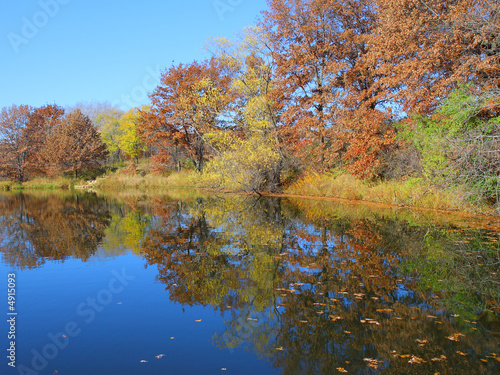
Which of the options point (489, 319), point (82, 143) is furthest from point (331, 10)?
point (82, 143)

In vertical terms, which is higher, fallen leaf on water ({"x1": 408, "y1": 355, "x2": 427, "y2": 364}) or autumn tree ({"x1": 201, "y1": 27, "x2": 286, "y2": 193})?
autumn tree ({"x1": 201, "y1": 27, "x2": 286, "y2": 193})

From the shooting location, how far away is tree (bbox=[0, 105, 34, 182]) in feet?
149

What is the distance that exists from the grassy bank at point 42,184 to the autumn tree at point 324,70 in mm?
31637

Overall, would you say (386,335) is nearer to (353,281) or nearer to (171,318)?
(353,281)

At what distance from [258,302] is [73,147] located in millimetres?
46301

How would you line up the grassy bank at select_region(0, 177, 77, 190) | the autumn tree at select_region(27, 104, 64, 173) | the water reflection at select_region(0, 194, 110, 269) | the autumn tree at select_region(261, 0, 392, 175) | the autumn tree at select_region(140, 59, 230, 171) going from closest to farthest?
the water reflection at select_region(0, 194, 110, 269), the autumn tree at select_region(261, 0, 392, 175), the autumn tree at select_region(140, 59, 230, 171), the grassy bank at select_region(0, 177, 77, 190), the autumn tree at select_region(27, 104, 64, 173)

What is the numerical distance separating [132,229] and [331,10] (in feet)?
63.6

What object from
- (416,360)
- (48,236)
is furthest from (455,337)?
(48,236)

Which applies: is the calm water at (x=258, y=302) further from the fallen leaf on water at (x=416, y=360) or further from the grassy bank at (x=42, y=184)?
the grassy bank at (x=42, y=184)

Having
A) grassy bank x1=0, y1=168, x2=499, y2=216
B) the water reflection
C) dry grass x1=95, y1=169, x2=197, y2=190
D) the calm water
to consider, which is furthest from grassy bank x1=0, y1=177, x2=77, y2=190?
the calm water

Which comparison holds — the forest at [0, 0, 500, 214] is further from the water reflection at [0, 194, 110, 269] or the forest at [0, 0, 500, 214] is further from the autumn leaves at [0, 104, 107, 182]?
the water reflection at [0, 194, 110, 269]

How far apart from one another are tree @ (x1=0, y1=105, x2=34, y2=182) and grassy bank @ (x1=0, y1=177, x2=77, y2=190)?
1.59 metres

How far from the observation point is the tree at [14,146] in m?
45.3

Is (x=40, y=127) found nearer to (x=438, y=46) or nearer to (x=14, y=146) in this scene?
(x=14, y=146)
